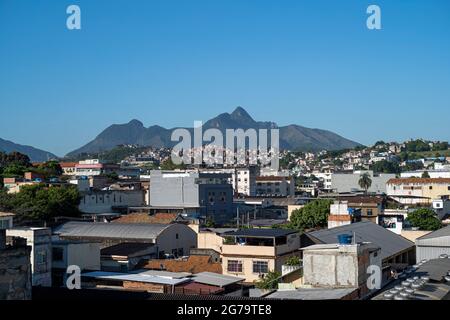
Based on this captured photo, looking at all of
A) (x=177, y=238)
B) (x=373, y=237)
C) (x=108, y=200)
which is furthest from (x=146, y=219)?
(x=373, y=237)

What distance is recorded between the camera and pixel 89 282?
50.5 feet

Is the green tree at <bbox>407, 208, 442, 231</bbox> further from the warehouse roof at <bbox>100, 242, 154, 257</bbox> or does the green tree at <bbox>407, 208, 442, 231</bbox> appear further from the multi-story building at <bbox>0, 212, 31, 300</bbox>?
the multi-story building at <bbox>0, 212, 31, 300</bbox>

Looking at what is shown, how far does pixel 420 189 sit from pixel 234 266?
37.7 m

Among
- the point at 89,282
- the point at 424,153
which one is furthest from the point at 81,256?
the point at 424,153

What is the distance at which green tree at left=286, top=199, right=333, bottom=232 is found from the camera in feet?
87.5

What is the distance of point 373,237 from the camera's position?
1853 centimetres

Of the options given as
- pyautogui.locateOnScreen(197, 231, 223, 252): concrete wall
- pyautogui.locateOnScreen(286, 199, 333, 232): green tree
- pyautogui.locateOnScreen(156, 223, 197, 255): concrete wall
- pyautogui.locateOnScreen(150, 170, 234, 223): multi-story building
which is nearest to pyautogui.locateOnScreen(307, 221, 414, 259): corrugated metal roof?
pyautogui.locateOnScreen(197, 231, 223, 252): concrete wall

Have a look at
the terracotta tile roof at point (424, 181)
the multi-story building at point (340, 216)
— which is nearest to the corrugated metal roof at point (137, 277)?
the multi-story building at point (340, 216)

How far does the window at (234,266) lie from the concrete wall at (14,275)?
10292mm

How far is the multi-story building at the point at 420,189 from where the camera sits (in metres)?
49.7

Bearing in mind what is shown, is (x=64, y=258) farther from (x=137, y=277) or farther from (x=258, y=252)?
(x=258, y=252)

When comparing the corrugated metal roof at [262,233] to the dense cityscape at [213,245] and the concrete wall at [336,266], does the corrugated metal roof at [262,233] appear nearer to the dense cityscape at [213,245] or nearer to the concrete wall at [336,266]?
the dense cityscape at [213,245]
